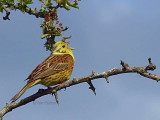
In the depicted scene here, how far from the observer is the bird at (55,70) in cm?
802

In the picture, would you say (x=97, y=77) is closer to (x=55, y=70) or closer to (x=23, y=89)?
(x=23, y=89)

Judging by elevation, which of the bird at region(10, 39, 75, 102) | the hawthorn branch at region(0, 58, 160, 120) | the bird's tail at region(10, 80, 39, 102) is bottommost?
the hawthorn branch at region(0, 58, 160, 120)

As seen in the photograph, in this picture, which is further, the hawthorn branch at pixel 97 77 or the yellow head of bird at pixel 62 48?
the yellow head of bird at pixel 62 48

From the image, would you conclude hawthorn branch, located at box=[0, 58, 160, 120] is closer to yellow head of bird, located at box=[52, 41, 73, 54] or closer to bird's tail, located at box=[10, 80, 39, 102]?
bird's tail, located at box=[10, 80, 39, 102]

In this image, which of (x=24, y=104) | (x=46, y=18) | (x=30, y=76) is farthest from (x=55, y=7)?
(x=24, y=104)

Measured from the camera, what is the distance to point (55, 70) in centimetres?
857

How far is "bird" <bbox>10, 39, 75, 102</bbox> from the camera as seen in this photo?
8023mm

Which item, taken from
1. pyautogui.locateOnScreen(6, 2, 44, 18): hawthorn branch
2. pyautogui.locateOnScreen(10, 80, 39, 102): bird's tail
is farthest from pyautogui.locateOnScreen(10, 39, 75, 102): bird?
pyautogui.locateOnScreen(6, 2, 44, 18): hawthorn branch

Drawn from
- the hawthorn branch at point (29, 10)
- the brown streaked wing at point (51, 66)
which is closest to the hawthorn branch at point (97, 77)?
the brown streaked wing at point (51, 66)

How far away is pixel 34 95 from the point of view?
689 centimetres

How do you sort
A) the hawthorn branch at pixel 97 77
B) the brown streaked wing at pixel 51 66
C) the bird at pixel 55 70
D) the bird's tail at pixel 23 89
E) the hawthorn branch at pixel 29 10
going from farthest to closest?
the brown streaked wing at pixel 51 66 → the bird at pixel 55 70 → the hawthorn branch at pixel 29 10 → the bird's tail at pixel 23 89 → the hawthorn branch at pixel 97 77

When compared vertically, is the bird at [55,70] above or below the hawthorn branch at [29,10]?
below

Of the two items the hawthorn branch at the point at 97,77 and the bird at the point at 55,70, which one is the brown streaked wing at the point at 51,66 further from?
the hawthorn branch at the point at 97,77

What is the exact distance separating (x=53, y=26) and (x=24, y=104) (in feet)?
5.90
